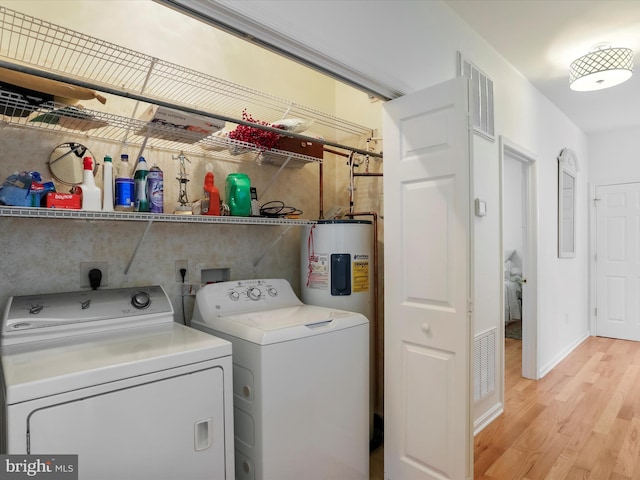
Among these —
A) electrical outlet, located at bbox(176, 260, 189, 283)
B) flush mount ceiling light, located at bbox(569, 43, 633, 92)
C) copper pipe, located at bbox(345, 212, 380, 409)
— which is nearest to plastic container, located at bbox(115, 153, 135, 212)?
electrical outlet, located at bbox(176, 260, 189, 283)

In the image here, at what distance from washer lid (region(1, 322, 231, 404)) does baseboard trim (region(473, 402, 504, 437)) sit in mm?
1957

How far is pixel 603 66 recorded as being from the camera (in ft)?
8.73

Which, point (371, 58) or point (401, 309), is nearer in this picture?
point (371, 58)

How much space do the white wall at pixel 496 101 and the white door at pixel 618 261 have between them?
0.25 meters

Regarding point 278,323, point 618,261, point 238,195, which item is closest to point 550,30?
point 238,195

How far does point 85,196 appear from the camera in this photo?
1.49 m

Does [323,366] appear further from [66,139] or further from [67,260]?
[66,139]

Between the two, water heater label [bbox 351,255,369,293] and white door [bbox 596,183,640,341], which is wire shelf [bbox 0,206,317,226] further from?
white door [bbox 596,183,640,341]

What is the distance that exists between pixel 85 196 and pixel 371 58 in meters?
1.34

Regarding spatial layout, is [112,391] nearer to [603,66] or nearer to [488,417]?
[488,417]

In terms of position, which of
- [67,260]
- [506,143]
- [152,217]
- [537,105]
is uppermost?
[537,105]

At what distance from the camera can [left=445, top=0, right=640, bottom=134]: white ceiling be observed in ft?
7.22

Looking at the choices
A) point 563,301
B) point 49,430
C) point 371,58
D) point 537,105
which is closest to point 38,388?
point 49,430

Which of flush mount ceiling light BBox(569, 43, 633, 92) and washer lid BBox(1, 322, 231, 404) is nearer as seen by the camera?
washer lid BBox(1, 322, 231, 404)
